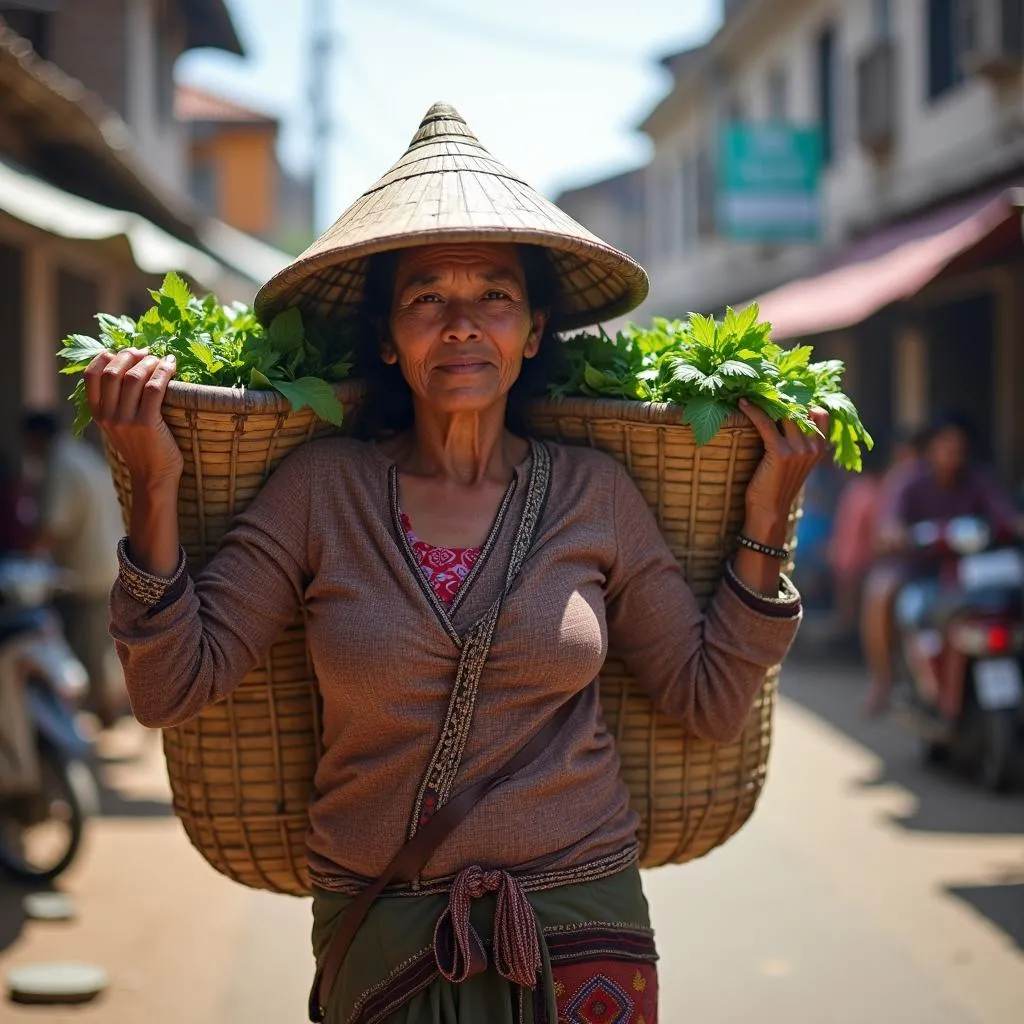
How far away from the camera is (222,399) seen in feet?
7.71

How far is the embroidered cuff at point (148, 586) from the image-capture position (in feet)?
7.26

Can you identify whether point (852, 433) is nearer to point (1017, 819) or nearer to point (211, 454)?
point (211, 454)

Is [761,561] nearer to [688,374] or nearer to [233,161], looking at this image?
[688,374]

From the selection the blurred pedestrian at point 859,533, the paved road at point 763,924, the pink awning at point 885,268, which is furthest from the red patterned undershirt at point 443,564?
the blurred pedestrian at point 859,533

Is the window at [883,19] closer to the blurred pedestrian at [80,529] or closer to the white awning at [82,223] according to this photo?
the white awning at [82,223]

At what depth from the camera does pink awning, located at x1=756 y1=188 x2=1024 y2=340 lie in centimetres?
885

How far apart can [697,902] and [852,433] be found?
314 cm

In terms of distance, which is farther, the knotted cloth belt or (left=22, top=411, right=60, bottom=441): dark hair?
(left=22, top=411, right=60, bottom=441): dark hair

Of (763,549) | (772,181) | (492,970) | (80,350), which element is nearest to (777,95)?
(772,181)

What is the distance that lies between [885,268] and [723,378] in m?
9.36

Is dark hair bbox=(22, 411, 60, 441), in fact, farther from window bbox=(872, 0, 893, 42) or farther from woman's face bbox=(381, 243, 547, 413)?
window bbox=(872, 0, 893, 42)

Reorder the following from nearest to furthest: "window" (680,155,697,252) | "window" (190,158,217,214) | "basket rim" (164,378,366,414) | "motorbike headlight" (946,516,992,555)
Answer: "basket rim" (164,378,366,414)
"motorbike headlight" (946,516,992,555)
"window" (680,155,697,252)
"window" (190,158,217,214)

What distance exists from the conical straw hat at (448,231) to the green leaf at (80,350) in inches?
12.7

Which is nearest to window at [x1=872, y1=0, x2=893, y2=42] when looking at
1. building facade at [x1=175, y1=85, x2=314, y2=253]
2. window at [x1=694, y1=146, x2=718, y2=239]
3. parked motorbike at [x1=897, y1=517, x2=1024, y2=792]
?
window at [x1=694, y1=146, x2=718, y2=239]
